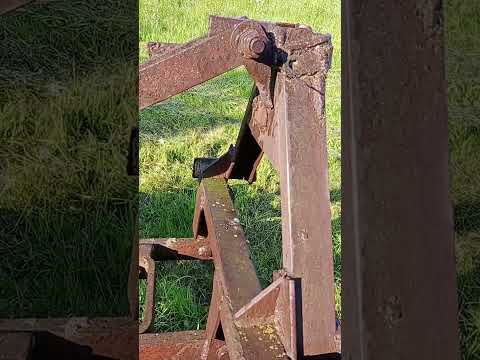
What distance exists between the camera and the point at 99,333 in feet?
2.94

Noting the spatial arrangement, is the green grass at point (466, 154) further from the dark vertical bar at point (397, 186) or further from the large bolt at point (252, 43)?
the dark vertical bar at point (397, 186)

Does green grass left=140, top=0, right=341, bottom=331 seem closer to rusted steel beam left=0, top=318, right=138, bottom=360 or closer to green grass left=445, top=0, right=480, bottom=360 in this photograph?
green grass left=445, top=0, right=480, bottom=360

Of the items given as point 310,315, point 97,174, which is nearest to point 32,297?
point 97,174

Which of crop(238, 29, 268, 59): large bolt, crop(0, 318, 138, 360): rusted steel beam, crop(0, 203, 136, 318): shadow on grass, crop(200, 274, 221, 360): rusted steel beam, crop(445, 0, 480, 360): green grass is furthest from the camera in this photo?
crop(445, 0, 480, 360): green grass

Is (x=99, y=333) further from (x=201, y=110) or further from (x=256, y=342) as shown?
(x=201, y=110)

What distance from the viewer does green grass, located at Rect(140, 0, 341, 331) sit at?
9.75 ft

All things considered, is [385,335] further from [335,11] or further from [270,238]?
[335,11]

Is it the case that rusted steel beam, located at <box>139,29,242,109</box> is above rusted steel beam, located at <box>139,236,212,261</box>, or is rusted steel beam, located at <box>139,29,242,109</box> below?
above

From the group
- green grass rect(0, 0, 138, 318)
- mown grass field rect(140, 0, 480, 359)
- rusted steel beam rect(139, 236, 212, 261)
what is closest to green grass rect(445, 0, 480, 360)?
mown grass field rect(140, 0, 480, 359)

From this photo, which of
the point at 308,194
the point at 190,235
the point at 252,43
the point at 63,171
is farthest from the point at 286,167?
the point at 190,235

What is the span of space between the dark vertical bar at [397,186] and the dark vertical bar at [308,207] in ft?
1.92

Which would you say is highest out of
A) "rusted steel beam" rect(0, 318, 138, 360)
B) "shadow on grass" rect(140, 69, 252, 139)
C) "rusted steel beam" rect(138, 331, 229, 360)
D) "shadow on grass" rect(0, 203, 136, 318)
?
"shadow on grass" rect(140, 69, 252, 139)

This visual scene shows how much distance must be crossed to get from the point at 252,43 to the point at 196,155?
118 inches

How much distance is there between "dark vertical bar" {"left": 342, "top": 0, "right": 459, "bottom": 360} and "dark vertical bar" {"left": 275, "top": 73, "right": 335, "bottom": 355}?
1.92 ft
